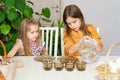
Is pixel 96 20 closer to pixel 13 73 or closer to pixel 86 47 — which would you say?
pixel 86 47

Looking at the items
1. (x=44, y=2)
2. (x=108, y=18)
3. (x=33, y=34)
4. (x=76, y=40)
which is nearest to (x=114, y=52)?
(x=108, y=18)

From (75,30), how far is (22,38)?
47cm

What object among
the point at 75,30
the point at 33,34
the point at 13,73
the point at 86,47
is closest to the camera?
the point at 13,73

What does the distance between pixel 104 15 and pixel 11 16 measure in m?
1.35

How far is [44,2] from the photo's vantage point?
4152 mm

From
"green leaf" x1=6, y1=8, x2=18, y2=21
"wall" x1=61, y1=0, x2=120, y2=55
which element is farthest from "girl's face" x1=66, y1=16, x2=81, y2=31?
"wall" x1=61, y1=0, x2=120, y2=55

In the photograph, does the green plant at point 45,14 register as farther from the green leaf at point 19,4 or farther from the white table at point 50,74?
the white table at point 50,74

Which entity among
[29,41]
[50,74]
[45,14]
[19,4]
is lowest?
[50,74]

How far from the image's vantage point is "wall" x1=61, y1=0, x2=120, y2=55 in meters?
3.92

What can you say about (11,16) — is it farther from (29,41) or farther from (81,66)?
(81,66)

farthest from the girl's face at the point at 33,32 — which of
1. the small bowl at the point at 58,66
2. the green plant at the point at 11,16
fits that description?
the green plant at the point at 11,16

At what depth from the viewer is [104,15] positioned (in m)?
3.95

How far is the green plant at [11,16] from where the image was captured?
3.24 m

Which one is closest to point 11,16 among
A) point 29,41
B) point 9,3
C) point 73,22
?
point 9,3
